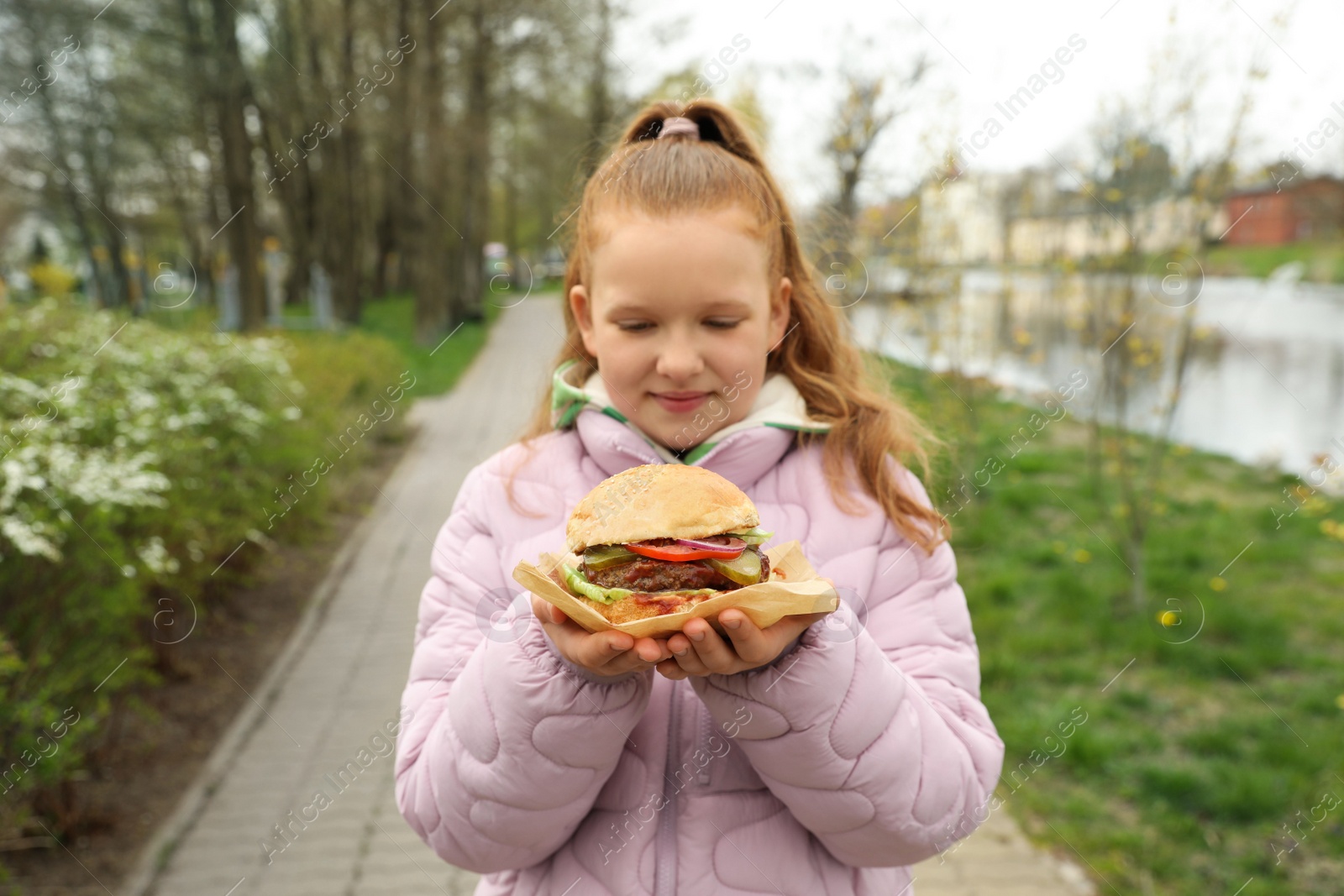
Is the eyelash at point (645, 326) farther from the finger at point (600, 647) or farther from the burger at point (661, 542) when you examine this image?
the finger at point (600, 647)

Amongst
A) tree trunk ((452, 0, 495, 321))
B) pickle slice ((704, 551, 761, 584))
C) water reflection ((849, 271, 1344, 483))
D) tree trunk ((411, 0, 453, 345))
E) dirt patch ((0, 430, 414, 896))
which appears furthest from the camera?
tree trunk ((452, 0, 495, 321))

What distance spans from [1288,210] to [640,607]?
107ft

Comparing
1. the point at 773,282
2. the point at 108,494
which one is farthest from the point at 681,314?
the point at 108,494

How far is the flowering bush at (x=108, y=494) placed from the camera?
12.3ft

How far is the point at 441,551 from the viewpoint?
2.15 metres

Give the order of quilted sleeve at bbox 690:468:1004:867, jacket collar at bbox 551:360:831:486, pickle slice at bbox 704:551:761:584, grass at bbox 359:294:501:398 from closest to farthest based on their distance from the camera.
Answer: quilted sleeve at bbox 690:468:1004:867
pickle slice at bbox 704:551:761:584
jacket collar at bbox 551:360:831:486
grass at bbox 359:294:501:398

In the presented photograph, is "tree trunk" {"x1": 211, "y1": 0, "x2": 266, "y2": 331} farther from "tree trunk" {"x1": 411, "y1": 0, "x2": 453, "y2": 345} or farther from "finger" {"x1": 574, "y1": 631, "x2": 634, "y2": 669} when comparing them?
"finger" {"x1": 574, "y1": 631, "x2": 634, "y2": 669}

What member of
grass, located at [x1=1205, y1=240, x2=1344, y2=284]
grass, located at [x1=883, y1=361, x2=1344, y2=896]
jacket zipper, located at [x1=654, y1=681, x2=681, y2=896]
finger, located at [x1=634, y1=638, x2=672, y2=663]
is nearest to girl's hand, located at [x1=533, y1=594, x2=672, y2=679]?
finger, located at [x1=634, y1=638, x2=672, y2=663]

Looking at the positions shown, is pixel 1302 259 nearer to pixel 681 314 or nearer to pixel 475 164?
pixel 475 164

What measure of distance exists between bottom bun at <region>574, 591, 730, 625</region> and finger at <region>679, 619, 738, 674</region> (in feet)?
0.30

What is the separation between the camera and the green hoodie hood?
83.6 inches

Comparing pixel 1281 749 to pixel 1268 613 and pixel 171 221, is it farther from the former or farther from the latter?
pixel 171 221

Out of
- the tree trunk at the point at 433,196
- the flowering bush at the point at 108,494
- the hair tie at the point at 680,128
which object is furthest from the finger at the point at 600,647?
the tree trunk at the point at 433,196

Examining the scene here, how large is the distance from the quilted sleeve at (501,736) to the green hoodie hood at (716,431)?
0.44 m
